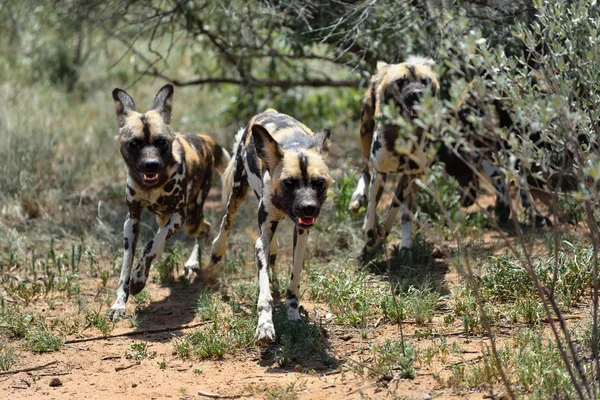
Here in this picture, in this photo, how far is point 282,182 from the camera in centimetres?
473

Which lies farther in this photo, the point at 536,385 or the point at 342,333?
the point at 342,333

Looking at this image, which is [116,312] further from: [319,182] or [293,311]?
[319,182]

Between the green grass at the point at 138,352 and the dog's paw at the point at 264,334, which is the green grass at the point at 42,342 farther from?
the dog's paw at the point at 264,334

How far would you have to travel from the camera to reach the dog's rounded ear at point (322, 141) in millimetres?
5020

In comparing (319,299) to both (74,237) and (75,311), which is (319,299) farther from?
(74,237)

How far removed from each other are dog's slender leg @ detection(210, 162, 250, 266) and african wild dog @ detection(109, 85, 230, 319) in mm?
293

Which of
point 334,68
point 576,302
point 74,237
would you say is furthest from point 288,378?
point 334,68

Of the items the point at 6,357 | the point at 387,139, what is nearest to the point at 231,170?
the point at 387,139

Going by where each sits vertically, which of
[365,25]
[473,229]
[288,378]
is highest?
[365,25]

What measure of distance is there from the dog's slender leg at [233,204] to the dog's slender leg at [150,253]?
1.07 feet

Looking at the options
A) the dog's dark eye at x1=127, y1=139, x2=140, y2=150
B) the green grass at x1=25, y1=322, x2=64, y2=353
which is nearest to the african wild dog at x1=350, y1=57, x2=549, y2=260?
the dog's dark eye at x1=127, y1=139, x2=140, y2=150

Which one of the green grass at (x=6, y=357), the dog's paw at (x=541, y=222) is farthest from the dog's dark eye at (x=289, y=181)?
the dog's paw at (x=541, y=222)

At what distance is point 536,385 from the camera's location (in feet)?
12.2

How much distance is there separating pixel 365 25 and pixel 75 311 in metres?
3.34
